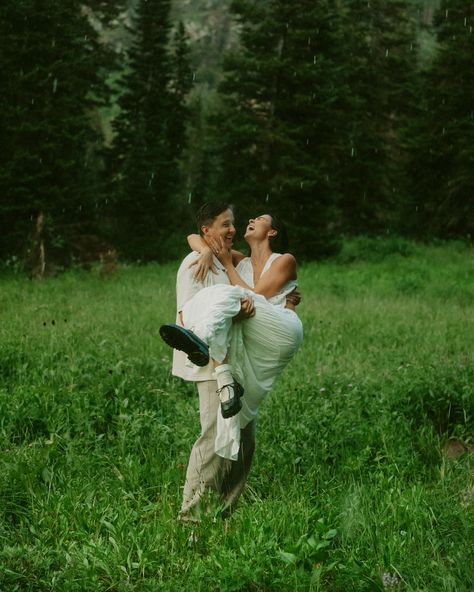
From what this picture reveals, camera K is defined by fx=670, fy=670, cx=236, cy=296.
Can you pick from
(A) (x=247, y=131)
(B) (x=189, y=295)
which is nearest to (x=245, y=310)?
(B) (x=189, y=295)

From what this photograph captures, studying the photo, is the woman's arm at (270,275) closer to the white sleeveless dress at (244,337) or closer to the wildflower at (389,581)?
the white sleeveless dress at (244,337)

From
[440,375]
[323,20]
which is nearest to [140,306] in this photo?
[440,375]

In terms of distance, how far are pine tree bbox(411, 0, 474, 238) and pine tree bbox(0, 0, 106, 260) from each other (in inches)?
557

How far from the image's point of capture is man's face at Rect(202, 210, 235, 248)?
444 centimetres

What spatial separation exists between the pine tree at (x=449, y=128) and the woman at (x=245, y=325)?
908 inches

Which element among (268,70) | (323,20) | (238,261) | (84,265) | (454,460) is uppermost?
(323,20)

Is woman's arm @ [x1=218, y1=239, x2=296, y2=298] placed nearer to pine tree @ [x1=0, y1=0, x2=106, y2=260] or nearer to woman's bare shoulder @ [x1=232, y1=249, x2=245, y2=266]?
woman's bare shoulder @ [x1=232, y1=249, x2=245, y2=266]

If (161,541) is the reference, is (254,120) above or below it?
above

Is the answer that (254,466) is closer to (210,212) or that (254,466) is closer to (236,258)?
(236,258)

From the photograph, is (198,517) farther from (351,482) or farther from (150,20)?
(150,20)

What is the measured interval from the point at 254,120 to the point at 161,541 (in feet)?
69.3

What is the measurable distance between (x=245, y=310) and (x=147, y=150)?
2184 cm

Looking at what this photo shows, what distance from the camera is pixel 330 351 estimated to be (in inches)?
365

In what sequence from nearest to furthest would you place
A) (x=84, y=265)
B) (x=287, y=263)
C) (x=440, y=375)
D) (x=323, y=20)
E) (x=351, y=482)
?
(x=287, y=263) < (x=351, y=482) < (x=440, y=375) < (x=84, y=265) < (x=323, y=20)
